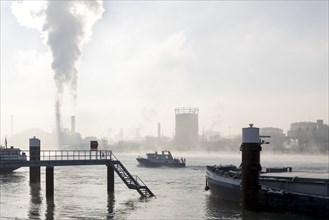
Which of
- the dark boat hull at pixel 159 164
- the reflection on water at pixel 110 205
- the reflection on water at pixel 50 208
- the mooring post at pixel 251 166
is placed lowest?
the dark boat hull at pixel 159 164

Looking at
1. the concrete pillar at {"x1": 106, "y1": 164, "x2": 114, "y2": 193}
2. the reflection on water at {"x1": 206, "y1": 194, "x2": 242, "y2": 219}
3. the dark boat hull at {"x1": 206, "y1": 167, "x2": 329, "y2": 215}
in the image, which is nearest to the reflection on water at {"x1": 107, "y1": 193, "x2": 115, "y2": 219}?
the concrete pillar at {"x1": 106, "y1": 164, "x2": 114, "y2": 193}

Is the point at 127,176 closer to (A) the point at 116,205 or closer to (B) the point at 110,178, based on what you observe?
(B) the point at 110,178

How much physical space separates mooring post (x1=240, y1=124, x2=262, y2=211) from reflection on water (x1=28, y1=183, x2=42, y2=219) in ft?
69.1

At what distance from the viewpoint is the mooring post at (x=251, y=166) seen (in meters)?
32.2

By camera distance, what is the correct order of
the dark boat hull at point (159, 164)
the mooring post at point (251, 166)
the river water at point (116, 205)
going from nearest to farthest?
the mooring post at point (251, 166), the river water at point (116, 205), the dark boat hull at point (159, 164)

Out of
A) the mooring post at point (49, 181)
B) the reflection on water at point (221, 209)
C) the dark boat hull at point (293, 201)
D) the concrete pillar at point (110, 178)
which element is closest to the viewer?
the dark boat hull at point (293, 201)

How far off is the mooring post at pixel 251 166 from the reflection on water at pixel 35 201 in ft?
69.1

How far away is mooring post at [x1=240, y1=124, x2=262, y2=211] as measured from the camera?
32.2m

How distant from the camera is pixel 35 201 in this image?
53.7 metres

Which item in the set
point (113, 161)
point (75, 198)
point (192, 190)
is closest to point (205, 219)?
point (113, 161)

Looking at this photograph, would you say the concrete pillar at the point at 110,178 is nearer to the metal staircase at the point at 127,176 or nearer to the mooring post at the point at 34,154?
the metal staircase at the point at 127,176

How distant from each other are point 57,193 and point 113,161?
463 inches

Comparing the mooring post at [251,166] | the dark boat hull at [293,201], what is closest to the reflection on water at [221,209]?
the dark boat hull at [293,201]

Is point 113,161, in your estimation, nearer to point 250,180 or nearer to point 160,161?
point 250,180
